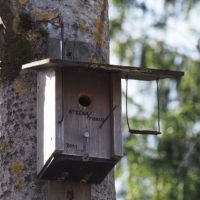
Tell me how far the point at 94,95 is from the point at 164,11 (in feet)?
20.4

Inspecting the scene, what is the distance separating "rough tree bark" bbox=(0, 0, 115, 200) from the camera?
4.23 metres

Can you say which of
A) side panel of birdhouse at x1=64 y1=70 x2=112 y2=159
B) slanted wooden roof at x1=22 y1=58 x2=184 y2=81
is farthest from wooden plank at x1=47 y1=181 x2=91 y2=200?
slanted wooden roof at x1=22 y1=58 x2=184 y2=81

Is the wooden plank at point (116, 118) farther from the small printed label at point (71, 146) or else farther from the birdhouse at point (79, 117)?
the small printed label at point (71, 146)

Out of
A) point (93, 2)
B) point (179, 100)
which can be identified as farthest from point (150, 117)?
point (93, 2)

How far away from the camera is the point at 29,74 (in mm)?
4418

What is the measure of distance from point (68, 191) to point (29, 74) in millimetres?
501

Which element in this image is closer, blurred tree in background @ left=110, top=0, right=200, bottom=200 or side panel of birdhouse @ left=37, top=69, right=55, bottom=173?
side panel of birdhouse @ left=37, top=69, right=55, bottom=173

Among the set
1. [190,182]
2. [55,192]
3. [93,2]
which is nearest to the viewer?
[55,192]

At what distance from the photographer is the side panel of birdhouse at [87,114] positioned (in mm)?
4305

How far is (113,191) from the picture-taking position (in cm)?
440

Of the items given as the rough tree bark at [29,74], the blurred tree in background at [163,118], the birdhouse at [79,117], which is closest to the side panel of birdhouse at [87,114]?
the birdhouse at [79,117]

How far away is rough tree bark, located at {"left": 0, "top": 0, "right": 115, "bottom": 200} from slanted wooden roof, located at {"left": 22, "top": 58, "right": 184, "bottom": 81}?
0.14 meters

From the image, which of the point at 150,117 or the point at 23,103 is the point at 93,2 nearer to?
the point at 23,103

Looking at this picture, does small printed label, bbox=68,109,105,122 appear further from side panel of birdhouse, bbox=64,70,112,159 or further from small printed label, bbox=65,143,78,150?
small printed label, bbox=65,143,78,150
